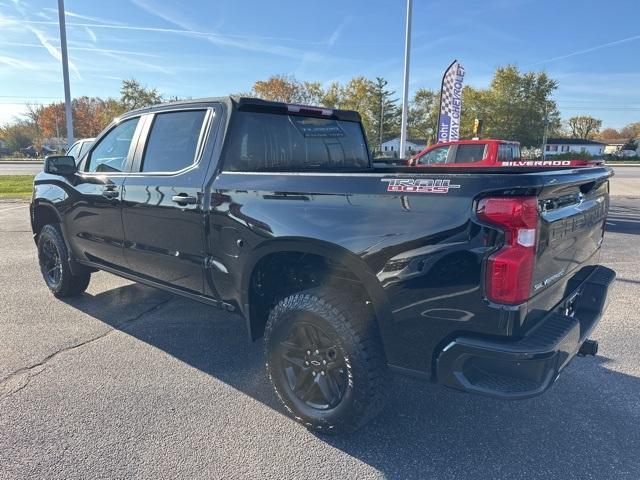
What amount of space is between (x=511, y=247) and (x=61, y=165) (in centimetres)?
398

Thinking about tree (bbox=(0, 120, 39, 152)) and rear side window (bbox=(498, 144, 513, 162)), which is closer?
rear side window (bbox=(498, 144, 513, 162))

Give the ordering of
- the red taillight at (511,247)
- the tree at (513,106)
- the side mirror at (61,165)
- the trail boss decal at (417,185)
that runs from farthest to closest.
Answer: the tree at (513,106)
the side mirror at (61,165)
the trail boss decal at (417,185)
the red taillight at (511,247)

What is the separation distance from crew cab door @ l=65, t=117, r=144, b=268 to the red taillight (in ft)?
9.84

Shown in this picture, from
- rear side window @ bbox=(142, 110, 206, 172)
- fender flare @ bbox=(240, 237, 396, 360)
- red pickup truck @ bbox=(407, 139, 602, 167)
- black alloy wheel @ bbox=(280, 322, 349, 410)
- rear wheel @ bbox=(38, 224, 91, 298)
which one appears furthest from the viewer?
red pickup truck @ bbox=(407, 139, 602, 167)

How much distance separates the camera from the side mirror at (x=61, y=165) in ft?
13.7

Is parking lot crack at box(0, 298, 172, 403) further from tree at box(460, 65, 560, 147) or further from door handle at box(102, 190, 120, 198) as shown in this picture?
tree at box(460, 65, 560, 147)

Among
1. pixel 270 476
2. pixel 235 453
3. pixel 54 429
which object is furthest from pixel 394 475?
pixel 54 429

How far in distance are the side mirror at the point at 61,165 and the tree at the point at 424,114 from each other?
211 feet

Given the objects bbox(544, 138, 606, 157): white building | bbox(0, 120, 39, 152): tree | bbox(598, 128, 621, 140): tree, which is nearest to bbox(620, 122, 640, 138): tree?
bbox(598, 128, 621, 140): tree

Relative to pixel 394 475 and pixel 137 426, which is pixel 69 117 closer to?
pixel 137 426

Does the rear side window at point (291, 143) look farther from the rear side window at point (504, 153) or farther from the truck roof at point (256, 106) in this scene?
the rear side window at point (504, 153)

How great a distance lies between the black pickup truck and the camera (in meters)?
1.98

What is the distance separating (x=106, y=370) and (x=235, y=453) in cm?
148

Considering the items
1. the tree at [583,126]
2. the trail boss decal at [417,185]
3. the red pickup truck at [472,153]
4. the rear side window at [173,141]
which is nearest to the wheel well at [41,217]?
the rear side window at [173,141]
